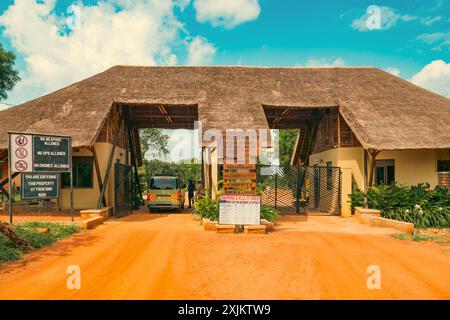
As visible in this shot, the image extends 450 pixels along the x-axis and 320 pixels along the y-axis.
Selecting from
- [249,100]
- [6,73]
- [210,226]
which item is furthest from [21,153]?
[6,73]

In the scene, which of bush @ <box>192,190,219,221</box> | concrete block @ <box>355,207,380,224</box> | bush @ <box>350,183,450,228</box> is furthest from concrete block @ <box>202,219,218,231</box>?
bush @ <box>350,183,450,228</box>

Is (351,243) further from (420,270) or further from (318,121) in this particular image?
(318,121)

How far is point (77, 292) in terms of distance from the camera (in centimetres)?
548

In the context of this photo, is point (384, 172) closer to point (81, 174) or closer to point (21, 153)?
point (81, 174)

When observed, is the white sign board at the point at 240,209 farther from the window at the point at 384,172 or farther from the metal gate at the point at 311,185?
the window at the point at 384,172

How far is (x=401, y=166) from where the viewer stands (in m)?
16.8

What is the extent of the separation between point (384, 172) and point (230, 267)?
13102 millimetres

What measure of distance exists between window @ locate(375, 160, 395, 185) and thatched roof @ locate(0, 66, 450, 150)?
7.06ft

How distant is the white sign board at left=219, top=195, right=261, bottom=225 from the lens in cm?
1127

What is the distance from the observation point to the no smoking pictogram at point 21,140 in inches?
463

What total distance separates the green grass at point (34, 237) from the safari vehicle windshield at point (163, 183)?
20.5 ft

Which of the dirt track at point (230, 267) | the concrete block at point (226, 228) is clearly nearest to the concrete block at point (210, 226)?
the concrete block at point (226, 228)

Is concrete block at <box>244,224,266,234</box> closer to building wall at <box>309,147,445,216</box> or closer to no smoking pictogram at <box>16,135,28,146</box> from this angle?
building wall at <box>309,147,445,216</box>
